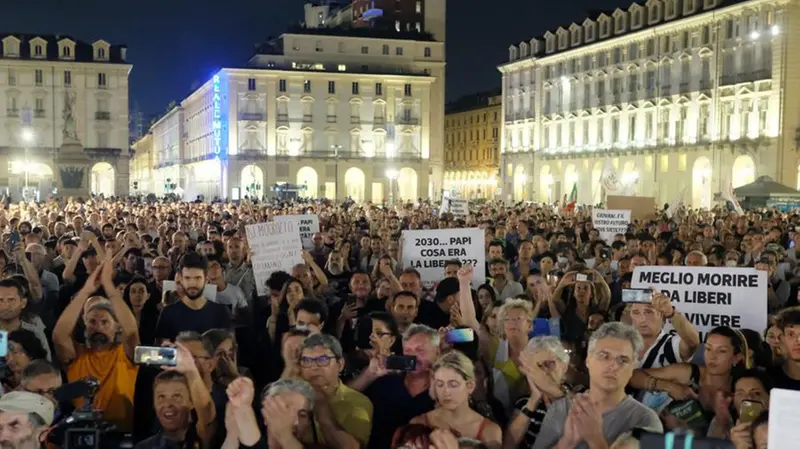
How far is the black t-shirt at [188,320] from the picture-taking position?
740 cm

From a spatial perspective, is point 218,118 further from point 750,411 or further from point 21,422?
point 750,411

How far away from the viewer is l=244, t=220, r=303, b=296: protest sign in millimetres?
11148

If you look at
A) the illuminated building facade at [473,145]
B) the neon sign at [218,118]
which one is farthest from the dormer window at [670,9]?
the neon sign at [218,118]

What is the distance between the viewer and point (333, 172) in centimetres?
8856

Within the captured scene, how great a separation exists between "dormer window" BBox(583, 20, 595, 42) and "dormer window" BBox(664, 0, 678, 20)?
32.7 feet

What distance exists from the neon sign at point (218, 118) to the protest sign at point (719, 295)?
265 feet

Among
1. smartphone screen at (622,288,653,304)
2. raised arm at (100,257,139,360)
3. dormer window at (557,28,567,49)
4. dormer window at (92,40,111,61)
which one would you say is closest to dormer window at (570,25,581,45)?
dormer window at (557,28,567,49)

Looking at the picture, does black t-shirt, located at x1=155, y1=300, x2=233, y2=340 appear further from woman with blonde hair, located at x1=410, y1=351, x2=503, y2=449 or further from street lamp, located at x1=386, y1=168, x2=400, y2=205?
street lamp, located at x1=386, y1=168, x2=400, y2=205

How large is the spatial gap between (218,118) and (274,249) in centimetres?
7934

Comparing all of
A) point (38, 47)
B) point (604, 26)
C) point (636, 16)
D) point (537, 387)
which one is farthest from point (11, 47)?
point (537, 387)

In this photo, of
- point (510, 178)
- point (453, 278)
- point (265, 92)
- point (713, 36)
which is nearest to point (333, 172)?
point (265, 92)

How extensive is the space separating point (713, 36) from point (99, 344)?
2427 inches

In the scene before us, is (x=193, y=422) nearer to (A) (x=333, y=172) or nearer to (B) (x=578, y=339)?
(B) (x=578, y=339)

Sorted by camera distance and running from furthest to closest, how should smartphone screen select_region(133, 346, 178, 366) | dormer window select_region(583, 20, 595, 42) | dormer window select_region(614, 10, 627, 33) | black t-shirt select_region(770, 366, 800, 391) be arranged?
dormer window select_region(583, 20, 595, 42), dormer window select_region(614, 10, 627, 33), black t-shirt select_region(770, 366, 800, 391), smartphone screen select_region(133, 346, 178, 366)
